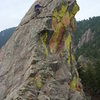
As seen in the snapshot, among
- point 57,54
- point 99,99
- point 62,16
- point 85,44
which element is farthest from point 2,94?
point 85,44

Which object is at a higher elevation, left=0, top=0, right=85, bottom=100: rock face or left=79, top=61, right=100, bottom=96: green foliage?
left=79, top=61, right=100, bottom=96: green foliage

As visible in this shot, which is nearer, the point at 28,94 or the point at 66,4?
the point at 28,94

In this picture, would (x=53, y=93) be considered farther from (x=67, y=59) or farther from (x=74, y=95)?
(x=67, y=59)

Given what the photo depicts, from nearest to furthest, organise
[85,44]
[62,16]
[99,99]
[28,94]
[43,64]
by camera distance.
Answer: [28,94] → [43,64] → [62,16] → [99,99] → [85,44]

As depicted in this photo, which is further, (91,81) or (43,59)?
(91,81)

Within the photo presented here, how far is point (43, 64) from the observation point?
22.7 metres

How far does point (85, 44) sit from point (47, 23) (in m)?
170

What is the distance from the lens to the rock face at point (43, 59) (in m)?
21.6

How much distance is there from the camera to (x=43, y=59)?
910 inches

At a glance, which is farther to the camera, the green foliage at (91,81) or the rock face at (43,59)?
the green foliage at (91,81)

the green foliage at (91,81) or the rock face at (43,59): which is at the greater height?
the green foliage at (91,81)

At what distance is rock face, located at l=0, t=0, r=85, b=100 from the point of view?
21.6 meters

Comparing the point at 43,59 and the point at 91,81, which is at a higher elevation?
the point at 91,81

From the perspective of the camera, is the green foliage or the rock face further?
the green foliage
